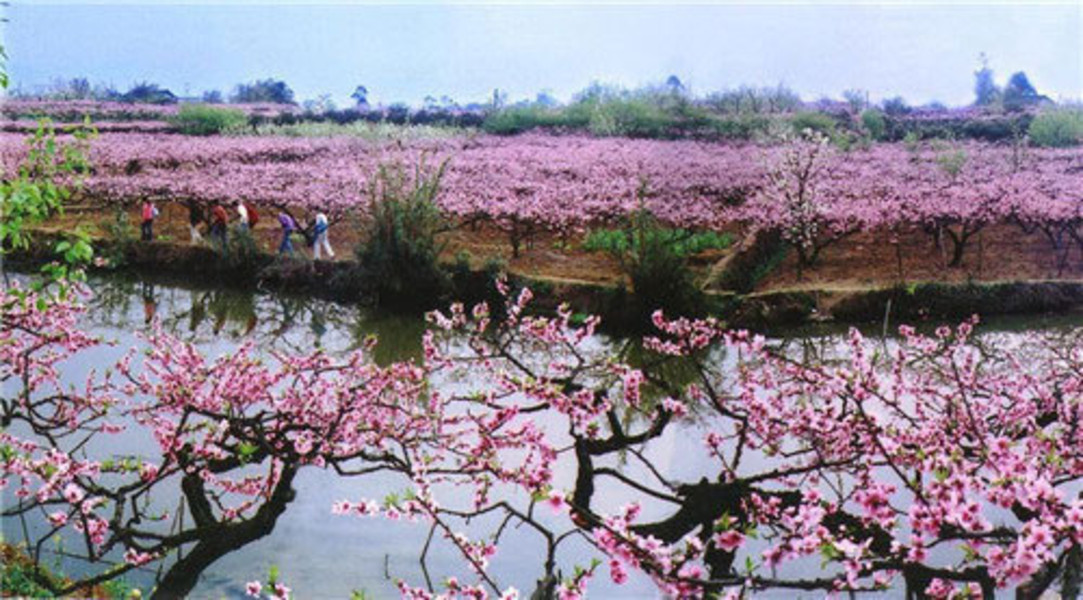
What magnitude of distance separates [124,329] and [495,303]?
4753mm

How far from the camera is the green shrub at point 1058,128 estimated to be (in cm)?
2384

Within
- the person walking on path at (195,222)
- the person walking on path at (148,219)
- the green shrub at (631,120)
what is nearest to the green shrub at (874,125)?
the green shrub at (631,120)

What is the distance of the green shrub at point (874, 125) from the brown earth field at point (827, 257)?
36.2 feet

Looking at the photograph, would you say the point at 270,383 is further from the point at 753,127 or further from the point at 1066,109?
the point at 1066,109

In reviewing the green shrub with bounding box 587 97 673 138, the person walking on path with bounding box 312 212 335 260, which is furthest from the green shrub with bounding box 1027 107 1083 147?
the person walking on path with bounding box 312 212 335 260

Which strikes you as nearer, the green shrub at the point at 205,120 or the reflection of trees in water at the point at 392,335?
the reflection of trees in water at the point at 392,335

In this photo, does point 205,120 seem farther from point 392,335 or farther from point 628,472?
point 628,472

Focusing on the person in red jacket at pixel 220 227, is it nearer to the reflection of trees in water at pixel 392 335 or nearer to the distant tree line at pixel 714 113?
the reflection of trees in water at pixel 392 335

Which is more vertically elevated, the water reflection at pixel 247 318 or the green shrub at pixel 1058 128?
the green shrub at pixel 1058 128

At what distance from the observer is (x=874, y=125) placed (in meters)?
28.8

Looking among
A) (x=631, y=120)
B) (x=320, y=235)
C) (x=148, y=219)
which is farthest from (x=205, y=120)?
(x=320, y=235)

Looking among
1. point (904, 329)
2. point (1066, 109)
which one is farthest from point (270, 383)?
point (1066, 109)

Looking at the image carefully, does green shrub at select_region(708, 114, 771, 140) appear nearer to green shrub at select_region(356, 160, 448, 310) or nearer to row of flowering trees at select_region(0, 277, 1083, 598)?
green shrub at select_region(356, 160, 448, 310)

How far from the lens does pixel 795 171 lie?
15.9 meters
